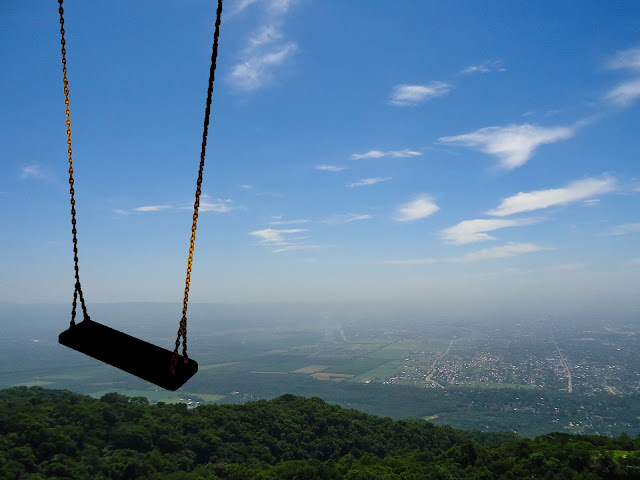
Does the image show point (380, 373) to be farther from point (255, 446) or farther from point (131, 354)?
point (131, 354)

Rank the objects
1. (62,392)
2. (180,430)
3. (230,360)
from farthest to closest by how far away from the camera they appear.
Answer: (230,360)
(62,392)
(180,430)

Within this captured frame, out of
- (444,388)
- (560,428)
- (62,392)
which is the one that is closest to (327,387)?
(444,388)

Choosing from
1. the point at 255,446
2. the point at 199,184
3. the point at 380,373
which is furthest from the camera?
the point at 380,373

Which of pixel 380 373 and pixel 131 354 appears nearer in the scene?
pixel 131 354

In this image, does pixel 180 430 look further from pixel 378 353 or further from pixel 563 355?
pixel 563 355

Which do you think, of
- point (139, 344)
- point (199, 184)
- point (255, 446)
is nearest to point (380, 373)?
point (255, 446)

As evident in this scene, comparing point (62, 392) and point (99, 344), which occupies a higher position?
point (99, 344)

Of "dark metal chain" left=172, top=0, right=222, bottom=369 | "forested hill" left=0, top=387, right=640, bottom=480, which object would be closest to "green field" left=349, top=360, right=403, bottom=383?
"forested hill" left=0, top=387, right=640, bottom=480

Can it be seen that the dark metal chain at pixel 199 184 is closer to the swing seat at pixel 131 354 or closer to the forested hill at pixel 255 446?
the swing seat at pixel 131 354
